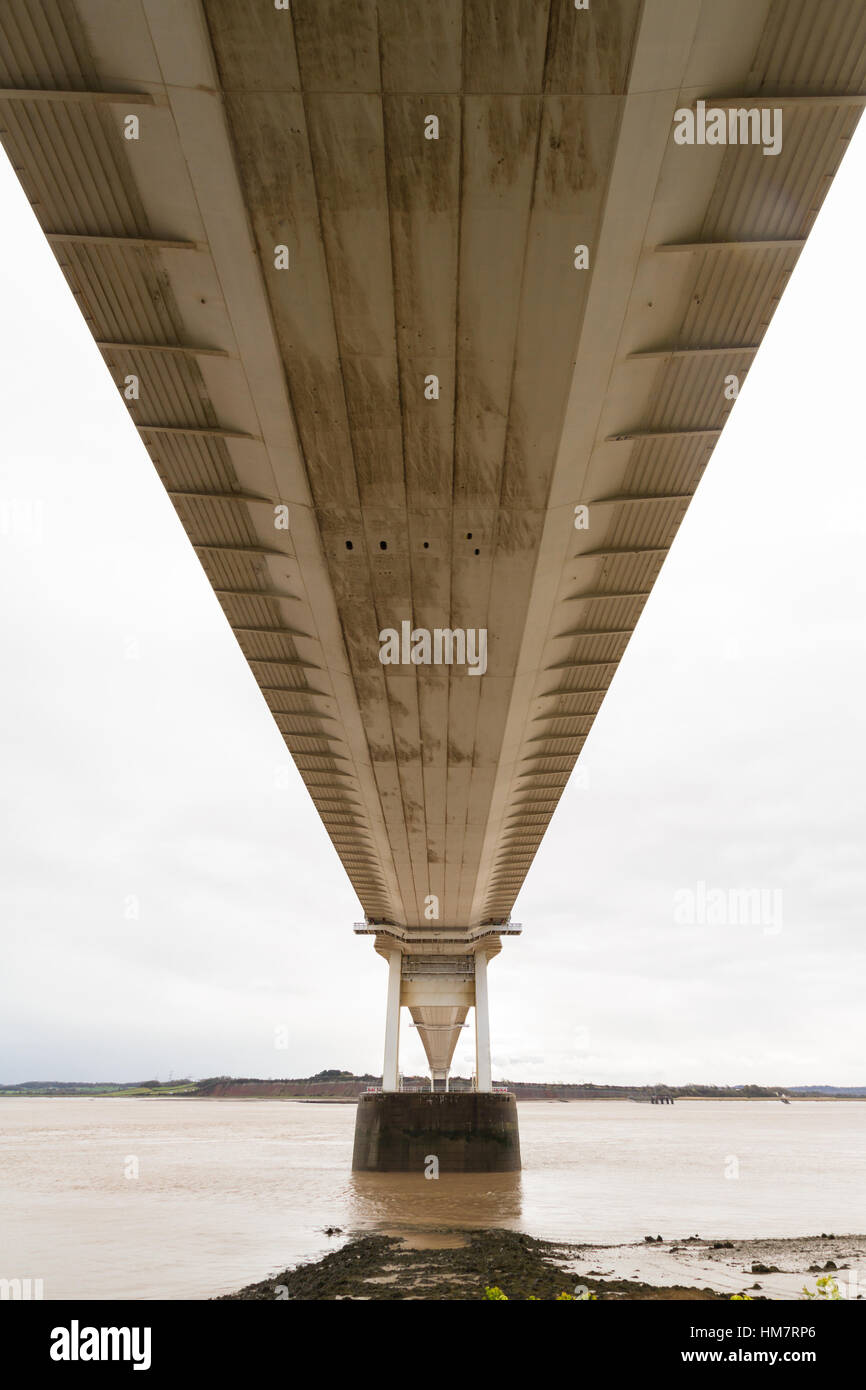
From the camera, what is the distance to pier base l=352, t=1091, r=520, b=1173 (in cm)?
3009

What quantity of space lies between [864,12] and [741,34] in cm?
74

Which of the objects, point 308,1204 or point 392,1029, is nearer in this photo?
point 308,1204

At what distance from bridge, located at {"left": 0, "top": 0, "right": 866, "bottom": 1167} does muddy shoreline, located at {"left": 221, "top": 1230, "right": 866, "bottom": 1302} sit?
8.74 metres

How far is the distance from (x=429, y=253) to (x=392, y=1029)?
32.4 metres

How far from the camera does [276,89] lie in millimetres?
6043

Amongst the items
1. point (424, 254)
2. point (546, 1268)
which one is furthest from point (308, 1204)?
point (424, 254)

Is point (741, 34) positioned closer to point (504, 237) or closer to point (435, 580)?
point (504, 237)

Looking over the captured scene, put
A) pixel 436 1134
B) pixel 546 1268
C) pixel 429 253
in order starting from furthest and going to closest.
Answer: pixel 436 1134 → pixel 546 1268 → pixel 429 253

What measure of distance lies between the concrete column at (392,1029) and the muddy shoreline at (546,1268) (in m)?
17.0

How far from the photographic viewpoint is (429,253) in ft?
23.6

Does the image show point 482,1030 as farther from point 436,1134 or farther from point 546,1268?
point 546,1268

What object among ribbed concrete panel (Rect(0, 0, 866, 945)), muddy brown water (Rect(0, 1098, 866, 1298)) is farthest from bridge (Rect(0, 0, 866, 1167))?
muddy brown water (Rect(0, 1098, 866, 1298))

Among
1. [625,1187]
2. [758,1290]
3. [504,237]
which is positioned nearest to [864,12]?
[504,237]

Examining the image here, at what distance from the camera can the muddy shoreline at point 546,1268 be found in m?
11.8
